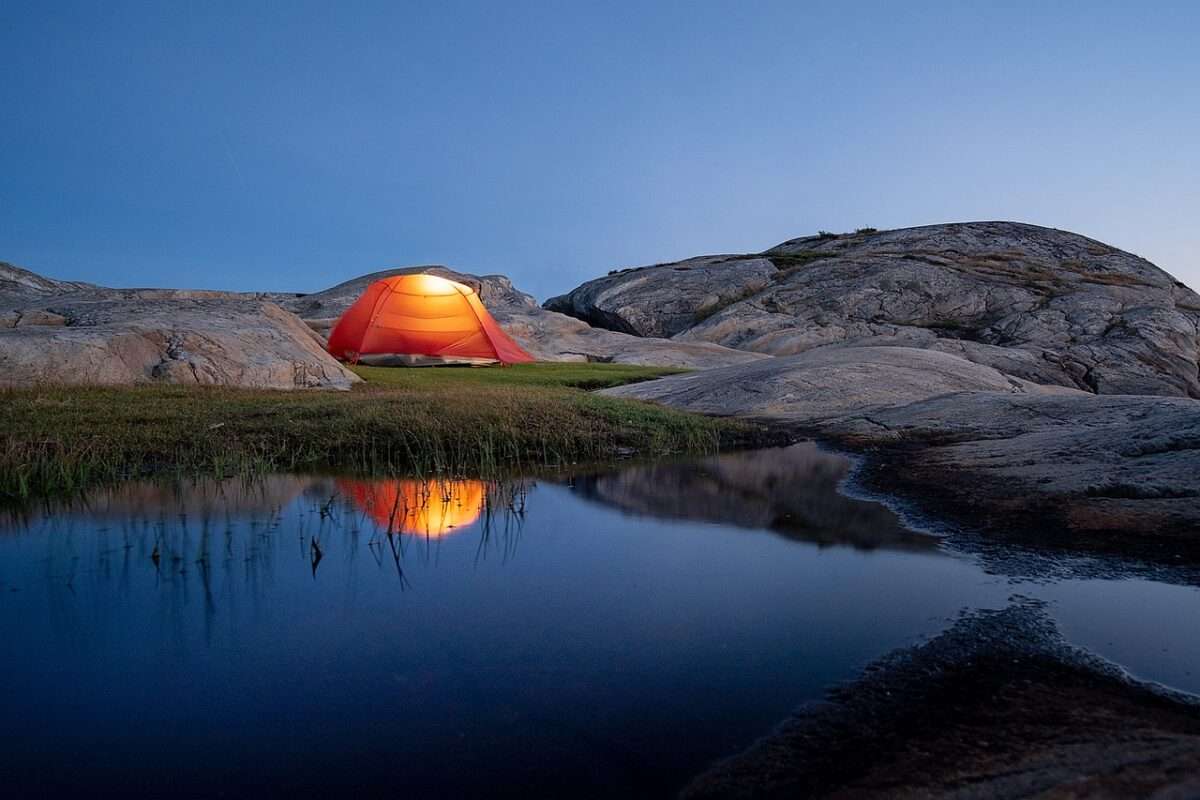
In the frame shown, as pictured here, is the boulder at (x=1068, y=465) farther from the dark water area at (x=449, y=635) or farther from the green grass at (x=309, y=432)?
the green grass at (x=309, y=432)

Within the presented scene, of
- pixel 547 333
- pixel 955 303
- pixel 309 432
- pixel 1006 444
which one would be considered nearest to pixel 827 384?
pixel 1006 444

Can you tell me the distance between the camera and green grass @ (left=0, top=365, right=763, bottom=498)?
8.71m

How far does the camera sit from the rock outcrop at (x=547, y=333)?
3481 cm

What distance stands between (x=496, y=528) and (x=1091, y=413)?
339 inches

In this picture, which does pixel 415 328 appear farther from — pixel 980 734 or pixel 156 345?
pixel 980 734

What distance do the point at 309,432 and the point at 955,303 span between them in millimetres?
38925

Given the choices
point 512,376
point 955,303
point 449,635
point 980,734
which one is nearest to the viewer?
point 980,734

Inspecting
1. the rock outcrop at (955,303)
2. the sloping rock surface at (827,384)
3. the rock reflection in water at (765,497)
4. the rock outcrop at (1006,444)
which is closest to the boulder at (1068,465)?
the rock outcrop at (1006,444)

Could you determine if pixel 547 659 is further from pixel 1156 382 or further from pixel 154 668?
pixel 1156 382

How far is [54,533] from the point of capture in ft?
19.7

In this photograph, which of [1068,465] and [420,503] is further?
[1068,465]

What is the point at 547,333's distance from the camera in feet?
130

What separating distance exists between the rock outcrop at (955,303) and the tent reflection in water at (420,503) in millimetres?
28561

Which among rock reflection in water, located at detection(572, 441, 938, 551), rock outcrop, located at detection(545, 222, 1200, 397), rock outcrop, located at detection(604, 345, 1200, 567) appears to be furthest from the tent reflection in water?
rock outcrop, located at detection(545, 222, 1200, 397)
